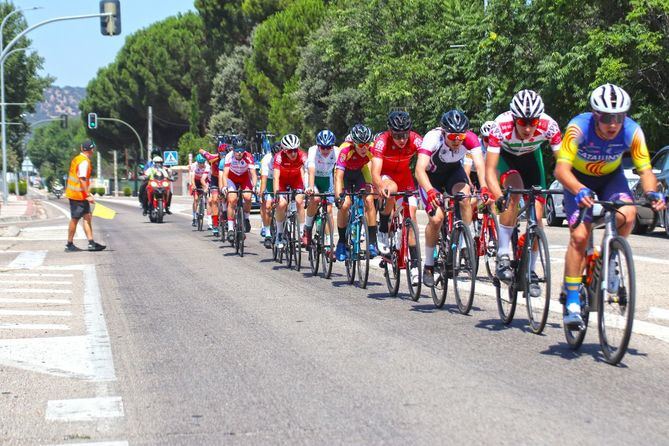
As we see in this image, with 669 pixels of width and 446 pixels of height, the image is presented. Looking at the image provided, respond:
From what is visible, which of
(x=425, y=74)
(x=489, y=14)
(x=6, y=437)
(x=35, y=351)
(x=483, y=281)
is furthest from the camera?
(x=425, y=74)

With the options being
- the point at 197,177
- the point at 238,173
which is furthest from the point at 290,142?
the point at 197,177

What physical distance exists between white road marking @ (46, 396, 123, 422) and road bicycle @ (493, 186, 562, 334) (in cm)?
338

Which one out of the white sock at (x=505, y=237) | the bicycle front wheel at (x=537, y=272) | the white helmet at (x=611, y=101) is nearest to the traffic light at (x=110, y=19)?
the white sock at (x=505, y=237)

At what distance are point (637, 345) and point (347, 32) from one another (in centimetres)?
4156

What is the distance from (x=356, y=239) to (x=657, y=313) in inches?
150

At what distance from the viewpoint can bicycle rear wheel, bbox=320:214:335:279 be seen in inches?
512

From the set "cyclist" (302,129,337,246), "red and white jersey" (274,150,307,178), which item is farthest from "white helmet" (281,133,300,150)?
"cyclist" (302,129,337,246)

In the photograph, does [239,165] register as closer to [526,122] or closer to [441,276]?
[441,276]

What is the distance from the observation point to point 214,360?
7336 millimetres

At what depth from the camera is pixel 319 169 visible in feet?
45.4

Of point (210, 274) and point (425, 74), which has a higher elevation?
point (425, 74)

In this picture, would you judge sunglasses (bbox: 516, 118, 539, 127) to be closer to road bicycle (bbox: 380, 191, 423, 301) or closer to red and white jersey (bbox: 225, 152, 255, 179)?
road bicycle (bbox: 380, 191, 423, 301)

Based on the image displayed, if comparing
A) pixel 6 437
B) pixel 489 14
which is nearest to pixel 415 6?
pixel 489 14

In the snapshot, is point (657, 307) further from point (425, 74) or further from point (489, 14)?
point (425, 74)
